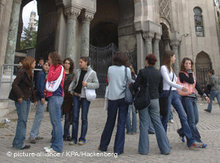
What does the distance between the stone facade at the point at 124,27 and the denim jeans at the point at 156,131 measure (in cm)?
615

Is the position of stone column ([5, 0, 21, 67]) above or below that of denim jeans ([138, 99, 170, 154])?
above

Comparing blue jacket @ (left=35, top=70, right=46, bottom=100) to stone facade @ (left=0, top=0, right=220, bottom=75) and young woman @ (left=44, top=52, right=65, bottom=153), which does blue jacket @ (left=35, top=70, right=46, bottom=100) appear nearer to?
young woman @ (left=44, top=52, right=65, bottom=153)

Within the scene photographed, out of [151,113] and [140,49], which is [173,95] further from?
[140,49]

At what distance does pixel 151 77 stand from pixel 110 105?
0.90 metres

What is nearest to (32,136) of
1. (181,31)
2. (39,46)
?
(39,46)

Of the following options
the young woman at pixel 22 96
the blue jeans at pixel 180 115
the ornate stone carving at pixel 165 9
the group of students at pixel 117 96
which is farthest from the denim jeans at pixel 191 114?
the ornate stone carving at pixel 165 9

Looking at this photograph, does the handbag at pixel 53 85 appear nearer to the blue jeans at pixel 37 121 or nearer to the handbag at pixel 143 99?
the blue jeans at pixel 37 121

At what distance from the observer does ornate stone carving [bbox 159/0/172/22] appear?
15.0m

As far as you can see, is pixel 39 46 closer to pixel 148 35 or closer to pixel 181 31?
pixel 148 35

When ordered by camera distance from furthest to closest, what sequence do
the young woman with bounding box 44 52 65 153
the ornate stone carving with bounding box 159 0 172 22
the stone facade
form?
the ornate stone carving with bounding box 159 0 172 22 < the stone facade < the young woman with bounding box 44 52 65 153

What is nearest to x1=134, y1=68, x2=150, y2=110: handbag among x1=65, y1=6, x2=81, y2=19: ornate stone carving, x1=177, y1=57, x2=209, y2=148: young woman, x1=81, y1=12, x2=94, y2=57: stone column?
x1=177, y1=57, x2=209, y2=148: young woman

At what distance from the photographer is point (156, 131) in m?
3.15

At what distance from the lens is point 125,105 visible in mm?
3193

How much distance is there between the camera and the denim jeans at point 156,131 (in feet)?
9.97
